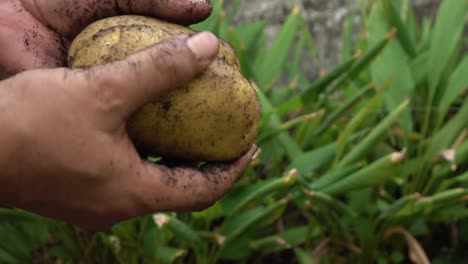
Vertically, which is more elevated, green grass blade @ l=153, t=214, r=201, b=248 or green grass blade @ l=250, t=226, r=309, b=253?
green grass blade @ l=153, t=214, r=201, b=248

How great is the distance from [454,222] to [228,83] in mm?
931

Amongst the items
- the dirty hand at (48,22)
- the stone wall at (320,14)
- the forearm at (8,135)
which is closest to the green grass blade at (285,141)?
the dirty hand at (48,22)

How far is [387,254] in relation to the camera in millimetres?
1501

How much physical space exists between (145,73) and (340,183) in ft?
2.22

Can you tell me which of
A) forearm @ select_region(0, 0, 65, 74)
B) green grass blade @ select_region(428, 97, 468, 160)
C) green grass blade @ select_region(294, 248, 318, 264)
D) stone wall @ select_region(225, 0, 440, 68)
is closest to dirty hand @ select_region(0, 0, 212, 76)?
forearm @ select_region(0, 0, 65, 74)

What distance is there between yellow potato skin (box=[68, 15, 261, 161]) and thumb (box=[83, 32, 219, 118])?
5 cm

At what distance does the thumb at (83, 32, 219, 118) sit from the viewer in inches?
28.0

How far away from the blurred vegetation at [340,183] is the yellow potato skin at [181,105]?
0.36 m

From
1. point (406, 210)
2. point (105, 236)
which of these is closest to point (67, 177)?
point (105, 236)

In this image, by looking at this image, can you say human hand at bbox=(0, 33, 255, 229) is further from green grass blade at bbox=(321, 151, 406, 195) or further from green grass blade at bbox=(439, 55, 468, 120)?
green grass blade at bbox=(439, 55, 468, 120)

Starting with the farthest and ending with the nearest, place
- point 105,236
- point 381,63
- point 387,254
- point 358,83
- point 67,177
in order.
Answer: point 358,83, point 381,63, point 387,254, point 105,236, point 67,177

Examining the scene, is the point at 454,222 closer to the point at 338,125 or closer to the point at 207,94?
the point at 338,125

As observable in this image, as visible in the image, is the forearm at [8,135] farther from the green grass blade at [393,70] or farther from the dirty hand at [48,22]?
the green grass blade at [393,70]

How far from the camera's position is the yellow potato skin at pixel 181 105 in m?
0.80
